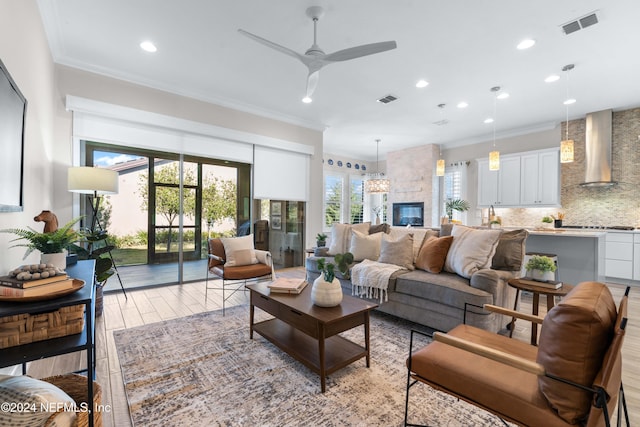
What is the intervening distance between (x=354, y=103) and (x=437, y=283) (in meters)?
3.52

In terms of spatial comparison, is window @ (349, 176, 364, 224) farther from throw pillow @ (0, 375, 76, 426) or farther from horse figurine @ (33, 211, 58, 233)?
throw pillow @ (0, 375, 76, 426)

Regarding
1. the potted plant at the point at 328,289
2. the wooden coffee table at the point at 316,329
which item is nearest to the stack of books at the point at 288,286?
the wooden coffee table at the point at 316,329

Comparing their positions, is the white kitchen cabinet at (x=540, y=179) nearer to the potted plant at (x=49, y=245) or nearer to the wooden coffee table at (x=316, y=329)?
the wooden coffee table at (x=316, y=329)

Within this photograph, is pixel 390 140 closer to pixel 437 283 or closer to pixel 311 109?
pixel 311 109

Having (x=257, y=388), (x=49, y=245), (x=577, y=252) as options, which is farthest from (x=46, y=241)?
(x=577, y=252)

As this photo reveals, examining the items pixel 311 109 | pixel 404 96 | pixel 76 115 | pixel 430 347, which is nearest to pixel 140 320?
pixel 76 115

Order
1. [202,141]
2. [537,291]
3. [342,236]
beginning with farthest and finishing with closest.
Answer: [202,141] → [342,236] → [537,291]

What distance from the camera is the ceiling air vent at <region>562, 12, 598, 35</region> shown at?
2789mm

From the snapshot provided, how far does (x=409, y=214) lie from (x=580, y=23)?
541 cm

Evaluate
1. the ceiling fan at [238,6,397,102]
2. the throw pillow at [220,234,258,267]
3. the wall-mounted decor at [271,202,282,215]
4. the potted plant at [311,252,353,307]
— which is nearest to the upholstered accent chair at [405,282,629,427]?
the potted plant at [311,252,353,307]

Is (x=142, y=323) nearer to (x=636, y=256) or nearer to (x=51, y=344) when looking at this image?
(x=51, y=344)

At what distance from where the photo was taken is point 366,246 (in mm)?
3760

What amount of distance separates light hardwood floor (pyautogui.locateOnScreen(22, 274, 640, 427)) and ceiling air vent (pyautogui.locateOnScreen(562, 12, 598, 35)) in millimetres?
3088

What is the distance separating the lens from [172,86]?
169 inches
